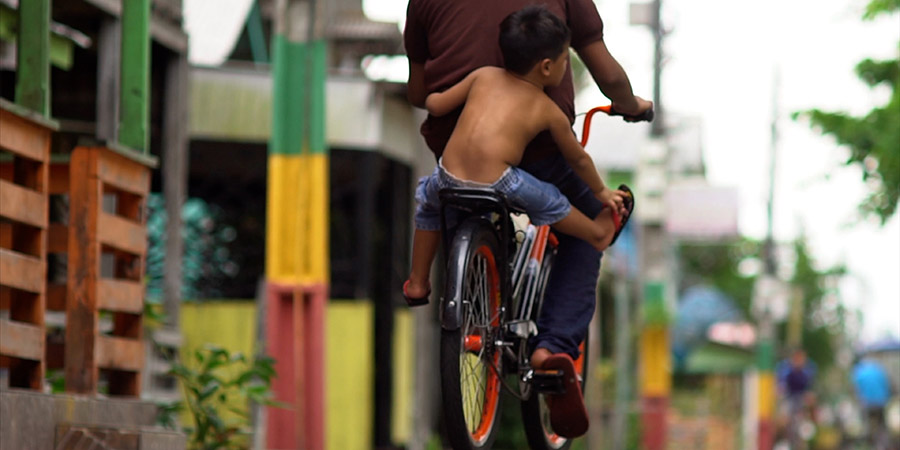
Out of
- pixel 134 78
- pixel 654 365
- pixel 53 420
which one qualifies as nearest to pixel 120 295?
pixel 134 78

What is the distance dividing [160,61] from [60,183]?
211 inches

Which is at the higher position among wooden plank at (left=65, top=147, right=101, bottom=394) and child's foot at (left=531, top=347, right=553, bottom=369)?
wooden plank at (left=65, top=147, right=101, bottom=394)

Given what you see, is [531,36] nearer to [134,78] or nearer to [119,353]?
[119,353]

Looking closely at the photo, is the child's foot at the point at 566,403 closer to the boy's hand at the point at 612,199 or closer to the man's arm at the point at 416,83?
the boy's hand at the point at 612,199

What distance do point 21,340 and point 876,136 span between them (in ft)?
43.8

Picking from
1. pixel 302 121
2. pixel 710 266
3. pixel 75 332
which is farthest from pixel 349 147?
pixel 710 266

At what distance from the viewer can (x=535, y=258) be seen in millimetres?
5602

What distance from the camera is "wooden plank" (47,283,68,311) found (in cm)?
675

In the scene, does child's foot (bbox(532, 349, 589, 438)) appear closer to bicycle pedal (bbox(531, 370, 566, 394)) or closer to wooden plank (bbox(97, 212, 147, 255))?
bicycle pedal (bbox(531, 370, 566, 394))

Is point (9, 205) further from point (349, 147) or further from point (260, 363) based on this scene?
point (349, 147)

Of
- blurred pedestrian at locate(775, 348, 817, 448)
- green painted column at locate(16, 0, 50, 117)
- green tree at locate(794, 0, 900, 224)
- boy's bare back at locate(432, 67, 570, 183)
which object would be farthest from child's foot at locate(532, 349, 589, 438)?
blurred pedestrian at locate(775, 348, 817, 448)

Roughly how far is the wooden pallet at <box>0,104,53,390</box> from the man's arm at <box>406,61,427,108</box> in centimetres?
130

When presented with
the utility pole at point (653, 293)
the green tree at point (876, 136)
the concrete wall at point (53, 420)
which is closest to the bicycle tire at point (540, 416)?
the concrete wall at point (53, 420)

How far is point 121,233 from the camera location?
670 centimetres
